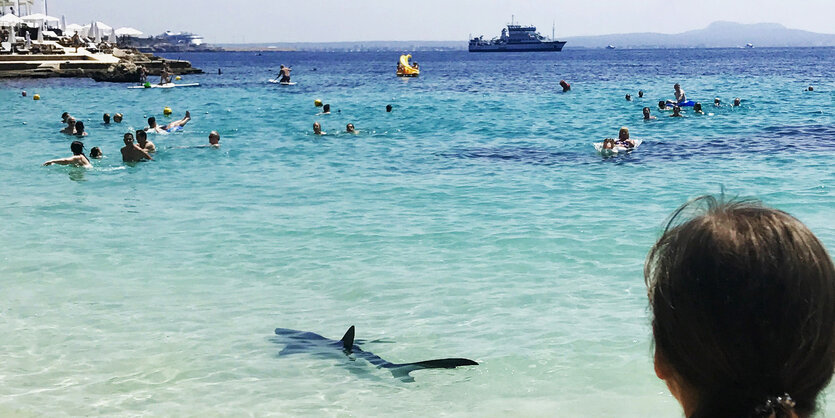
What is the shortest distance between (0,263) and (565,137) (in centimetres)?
1376

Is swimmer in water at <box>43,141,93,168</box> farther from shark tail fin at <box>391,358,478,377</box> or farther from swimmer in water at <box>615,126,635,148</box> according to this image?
shark tail fin at <box>391,358,478,377</box>

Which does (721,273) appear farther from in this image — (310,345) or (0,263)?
(0,263)

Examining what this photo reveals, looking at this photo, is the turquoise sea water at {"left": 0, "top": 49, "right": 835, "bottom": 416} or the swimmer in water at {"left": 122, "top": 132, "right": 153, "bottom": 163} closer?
the turquoise sea water at {"left": 0, "top": 49, "right": 835, "bottom": 416}

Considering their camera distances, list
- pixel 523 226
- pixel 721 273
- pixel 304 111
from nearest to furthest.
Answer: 1. pixel 721 273
2. pixel 523 226
3. pixel 304 111

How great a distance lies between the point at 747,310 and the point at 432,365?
186 inches

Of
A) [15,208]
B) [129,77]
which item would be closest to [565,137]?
[15,208]

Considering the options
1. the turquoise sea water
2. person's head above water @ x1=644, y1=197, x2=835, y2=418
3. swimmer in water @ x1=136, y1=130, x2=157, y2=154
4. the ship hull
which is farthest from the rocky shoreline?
the ship hull

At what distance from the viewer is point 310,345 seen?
6312 mm

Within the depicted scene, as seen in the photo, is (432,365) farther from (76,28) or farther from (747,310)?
(76,28)

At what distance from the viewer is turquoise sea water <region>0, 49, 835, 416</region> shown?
559cm

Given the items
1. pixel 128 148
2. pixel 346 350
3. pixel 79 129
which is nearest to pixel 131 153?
pixel 128 148

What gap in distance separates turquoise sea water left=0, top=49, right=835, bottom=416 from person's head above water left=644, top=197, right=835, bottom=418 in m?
0.39

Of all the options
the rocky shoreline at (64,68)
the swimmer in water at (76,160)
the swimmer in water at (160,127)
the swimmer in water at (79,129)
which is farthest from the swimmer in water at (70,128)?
the rocky shoreline at (64,68)

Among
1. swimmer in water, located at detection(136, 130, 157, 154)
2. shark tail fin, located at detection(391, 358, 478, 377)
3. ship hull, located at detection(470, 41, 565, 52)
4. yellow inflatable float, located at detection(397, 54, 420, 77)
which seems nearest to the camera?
shark tail fin, located at detection(391, 358, 478, 377)
